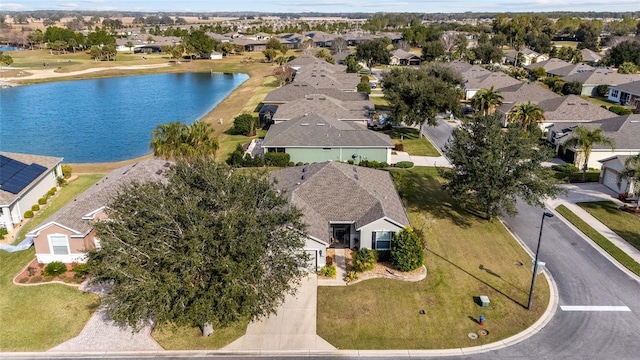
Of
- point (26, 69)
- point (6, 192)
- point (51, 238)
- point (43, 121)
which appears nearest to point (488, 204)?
point (51, 238)

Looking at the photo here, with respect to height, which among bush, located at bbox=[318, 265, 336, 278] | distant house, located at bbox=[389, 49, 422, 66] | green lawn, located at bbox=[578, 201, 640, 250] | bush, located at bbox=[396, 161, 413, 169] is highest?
distant house, located at bbox=[389, 49, 422, 66]

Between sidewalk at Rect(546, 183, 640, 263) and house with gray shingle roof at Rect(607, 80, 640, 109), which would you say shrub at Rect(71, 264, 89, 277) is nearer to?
sidewalk at Rect(546, 183, 640, 263)

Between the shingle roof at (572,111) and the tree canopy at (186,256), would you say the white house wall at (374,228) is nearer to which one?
the tree canopy at (186,256)

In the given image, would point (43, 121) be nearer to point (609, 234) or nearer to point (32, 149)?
point (32, 149)

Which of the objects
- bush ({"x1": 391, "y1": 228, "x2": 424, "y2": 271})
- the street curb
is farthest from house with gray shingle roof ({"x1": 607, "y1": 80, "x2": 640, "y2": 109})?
bush ({"x1": 391, "y1": 228, "x2": 424, "y2": 271})

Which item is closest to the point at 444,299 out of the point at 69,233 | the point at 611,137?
the point at 69,233

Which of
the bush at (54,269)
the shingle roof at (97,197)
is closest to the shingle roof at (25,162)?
the shingle roof at (97,197)

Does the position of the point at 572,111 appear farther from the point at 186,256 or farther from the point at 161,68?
the point at 161,68
